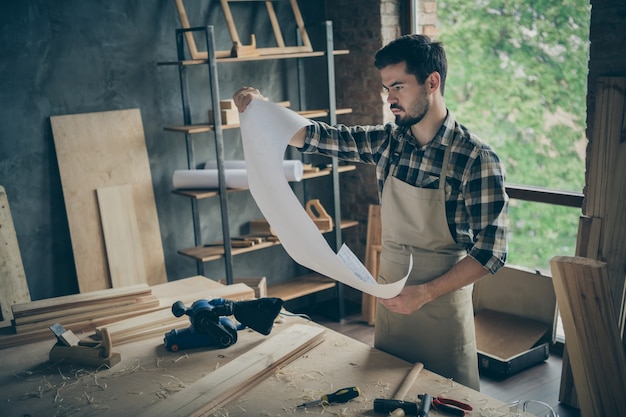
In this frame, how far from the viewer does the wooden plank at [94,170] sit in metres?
4.09

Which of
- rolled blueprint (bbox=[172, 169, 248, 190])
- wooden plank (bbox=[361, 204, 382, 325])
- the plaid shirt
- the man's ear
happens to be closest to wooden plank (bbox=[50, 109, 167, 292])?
rolled blueprint (bbox=[172, 169, 248, 190])

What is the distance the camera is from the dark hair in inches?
91.0

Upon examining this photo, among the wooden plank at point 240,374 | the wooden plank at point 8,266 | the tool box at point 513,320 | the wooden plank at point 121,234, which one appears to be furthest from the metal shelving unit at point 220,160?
the wooden plank at point 240,374

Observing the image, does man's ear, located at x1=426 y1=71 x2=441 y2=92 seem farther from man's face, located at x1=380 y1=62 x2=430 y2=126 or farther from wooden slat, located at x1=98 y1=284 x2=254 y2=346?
wooden slat, located at x1=98 y1=284 x2=254 y2=346

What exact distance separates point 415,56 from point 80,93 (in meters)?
2.56

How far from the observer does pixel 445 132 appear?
2340mm

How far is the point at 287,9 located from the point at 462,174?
3.08 meters

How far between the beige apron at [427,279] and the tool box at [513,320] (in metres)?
1.61

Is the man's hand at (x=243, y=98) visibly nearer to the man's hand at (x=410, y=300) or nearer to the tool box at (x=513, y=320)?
the man's hand at (x=410, y=300)

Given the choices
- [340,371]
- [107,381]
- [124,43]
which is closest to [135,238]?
[124,43]

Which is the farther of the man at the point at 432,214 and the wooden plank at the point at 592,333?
the wooden plank at the point at 592,333

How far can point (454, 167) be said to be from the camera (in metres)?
2.29

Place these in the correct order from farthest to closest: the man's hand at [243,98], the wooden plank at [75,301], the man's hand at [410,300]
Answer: the wooden plank at [75,301], the man's hand at [243,98], the man's hand at [410,300]

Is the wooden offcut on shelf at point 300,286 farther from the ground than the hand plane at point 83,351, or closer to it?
closer to it
